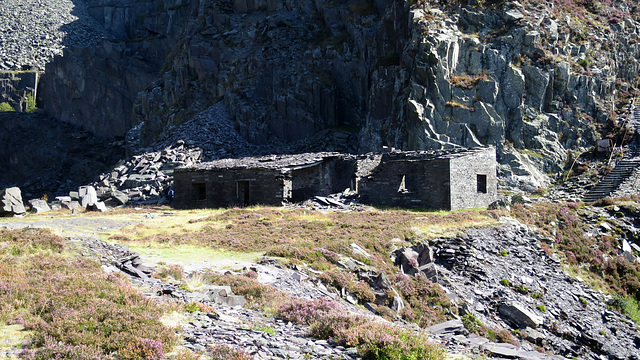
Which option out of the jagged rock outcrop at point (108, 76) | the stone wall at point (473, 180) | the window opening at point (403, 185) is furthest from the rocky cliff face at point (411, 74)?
the window opening at point (403, 185)

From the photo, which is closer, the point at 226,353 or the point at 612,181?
the point at 226,353

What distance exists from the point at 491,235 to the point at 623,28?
152 ft

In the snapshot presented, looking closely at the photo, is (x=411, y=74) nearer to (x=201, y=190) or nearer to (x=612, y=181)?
(x=612, y=181)

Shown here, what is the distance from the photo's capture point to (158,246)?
21.7m

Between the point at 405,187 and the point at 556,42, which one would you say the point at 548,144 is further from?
the point at 405,187

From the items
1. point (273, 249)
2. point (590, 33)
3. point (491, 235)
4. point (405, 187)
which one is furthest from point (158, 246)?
point (590, 33)

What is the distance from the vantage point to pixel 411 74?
170 ft

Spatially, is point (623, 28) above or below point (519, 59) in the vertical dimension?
above

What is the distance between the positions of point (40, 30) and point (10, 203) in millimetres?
94860

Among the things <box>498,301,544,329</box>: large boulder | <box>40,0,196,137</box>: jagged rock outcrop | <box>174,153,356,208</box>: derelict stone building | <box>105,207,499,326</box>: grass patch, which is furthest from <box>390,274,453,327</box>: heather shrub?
<box>40,0,196,137</box>: jagged rock outcrop

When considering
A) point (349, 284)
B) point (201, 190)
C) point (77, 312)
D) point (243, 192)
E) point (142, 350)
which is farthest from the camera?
point (201, 190)

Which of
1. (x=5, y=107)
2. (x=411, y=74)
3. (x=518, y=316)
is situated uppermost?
(x=5, y=107)

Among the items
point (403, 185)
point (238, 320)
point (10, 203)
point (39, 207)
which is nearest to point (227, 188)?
point (39, 207)

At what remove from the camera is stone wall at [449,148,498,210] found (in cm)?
3412
